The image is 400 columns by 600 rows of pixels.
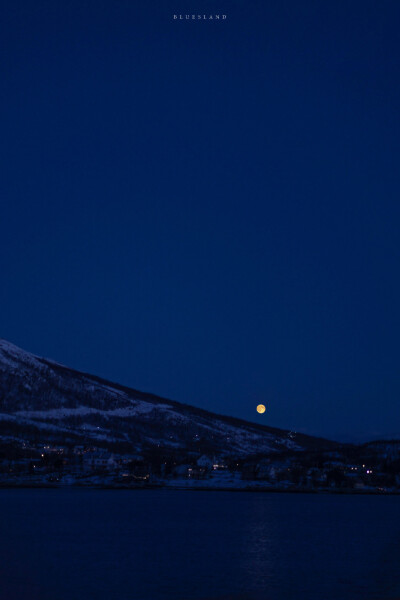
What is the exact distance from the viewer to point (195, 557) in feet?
165

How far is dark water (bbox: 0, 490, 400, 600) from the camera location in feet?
117

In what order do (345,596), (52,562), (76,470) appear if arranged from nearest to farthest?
(345,596), (52,562), (76,470)

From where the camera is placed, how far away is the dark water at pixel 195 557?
35.8m

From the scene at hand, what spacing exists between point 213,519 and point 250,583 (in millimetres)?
53724

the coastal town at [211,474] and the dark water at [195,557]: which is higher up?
the coastal town at [211,474]

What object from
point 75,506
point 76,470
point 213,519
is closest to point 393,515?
point 213,519

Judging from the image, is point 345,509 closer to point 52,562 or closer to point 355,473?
point 355,473

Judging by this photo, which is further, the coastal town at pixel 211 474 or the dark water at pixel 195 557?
the coastal town at pixel 211 474

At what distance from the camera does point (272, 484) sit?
182 m

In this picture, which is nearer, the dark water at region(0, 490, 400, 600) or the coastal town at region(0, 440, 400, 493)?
the dark water at region(0, 490, 400, 600)

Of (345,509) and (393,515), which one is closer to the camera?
(393,515)

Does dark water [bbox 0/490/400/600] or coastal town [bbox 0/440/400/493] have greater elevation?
coastal town [bbox 0/440/400/493]

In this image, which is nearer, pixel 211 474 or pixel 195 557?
pixel 195 557

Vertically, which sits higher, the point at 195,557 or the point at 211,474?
the point at 211,474
